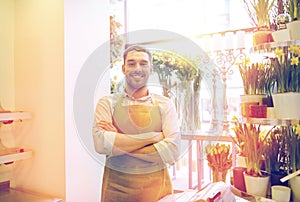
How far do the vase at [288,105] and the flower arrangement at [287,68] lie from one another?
0.03 metres

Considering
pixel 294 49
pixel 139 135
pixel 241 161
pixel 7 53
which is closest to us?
pixel 294 49

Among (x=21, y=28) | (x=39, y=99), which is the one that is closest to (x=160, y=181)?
(x=39, y=99)

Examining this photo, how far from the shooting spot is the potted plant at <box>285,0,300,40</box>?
121 centimetres

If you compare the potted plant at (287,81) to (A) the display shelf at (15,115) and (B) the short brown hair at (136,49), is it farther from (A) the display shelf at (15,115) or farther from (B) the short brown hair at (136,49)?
(A) the display shelf at (15,115)

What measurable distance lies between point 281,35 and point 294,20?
0.08 meters

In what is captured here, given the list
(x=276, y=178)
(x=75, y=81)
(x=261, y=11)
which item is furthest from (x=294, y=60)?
(x=75, y=81)

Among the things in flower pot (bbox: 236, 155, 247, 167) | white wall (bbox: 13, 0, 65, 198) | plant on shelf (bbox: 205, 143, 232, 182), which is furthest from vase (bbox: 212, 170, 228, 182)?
white wall (bbox: 13, 0, 65, 198)

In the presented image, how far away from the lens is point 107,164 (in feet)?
6.03

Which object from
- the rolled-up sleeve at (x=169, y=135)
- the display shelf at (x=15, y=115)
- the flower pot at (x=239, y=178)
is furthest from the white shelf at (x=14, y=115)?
the flower pot at (x=239, y=178)

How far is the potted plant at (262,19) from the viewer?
130cm

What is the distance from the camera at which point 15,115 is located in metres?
1.95

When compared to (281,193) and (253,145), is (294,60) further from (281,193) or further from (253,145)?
(281,193)

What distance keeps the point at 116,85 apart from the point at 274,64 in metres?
0.99

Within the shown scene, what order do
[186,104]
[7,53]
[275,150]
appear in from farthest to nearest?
[7,53] → [186,104] → [275,150]
